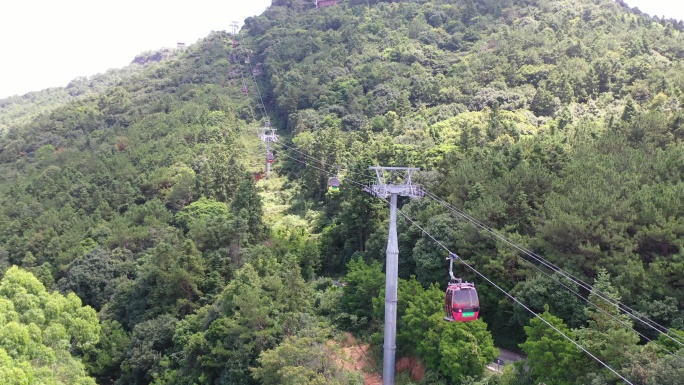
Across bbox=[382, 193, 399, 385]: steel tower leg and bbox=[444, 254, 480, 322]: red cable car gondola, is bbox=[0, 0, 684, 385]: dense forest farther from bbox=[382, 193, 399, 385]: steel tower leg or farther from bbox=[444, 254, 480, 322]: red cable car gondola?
bbox=[444, 254, 480, 322]: red cable car gondola

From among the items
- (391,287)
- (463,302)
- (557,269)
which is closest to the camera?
(463,302)

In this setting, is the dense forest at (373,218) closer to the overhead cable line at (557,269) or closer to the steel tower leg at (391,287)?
the overhead cable line at (557,269)

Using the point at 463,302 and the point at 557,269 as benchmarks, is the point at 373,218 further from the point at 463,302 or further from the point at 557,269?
the point at 463,302

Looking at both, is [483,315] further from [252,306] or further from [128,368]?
[128,368]

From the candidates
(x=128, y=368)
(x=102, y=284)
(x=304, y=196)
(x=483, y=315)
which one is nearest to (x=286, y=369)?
(x=483, y=315)

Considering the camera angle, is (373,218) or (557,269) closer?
(557,269)

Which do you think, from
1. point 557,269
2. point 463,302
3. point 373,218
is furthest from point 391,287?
point 373,218

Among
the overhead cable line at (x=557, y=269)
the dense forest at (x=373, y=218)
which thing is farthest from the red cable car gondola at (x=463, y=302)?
the overhead cable line at (x=557, y=269)

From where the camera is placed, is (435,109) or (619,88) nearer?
(619,88)

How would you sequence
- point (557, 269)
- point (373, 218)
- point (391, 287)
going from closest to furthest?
point (391, 287)
point (557, 269)
point (373, 218)
